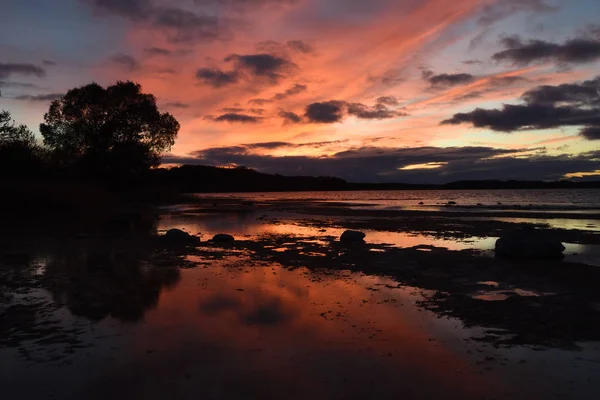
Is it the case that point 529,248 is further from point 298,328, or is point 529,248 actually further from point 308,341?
point 308,341

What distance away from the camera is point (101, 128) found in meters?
47.7

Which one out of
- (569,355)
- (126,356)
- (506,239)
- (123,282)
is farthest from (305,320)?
(506,239)

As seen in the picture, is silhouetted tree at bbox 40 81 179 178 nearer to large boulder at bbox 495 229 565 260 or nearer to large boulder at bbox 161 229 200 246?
large boulder at bbox 161 229 200 246

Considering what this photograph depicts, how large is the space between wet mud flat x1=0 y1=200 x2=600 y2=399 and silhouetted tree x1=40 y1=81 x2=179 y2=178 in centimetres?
3746

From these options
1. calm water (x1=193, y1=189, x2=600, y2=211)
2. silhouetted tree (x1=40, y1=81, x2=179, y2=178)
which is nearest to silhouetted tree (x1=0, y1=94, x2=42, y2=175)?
silhouetted tree (x1=40, y1=81, x2=179, y2=178)

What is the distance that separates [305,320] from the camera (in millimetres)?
7293

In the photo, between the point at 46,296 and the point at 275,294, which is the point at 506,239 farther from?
the point at 46,296

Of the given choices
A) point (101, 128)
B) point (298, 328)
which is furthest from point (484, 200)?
point (298, 328)

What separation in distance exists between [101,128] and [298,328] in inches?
1875

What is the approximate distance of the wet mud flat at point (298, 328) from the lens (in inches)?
193

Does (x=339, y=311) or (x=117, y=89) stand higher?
(x=117, y=89)

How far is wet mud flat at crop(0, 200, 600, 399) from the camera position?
4910 mm

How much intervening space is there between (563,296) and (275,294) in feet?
19.8

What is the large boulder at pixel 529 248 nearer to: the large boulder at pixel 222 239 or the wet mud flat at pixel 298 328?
the wet mud flat at pixel 298 328
